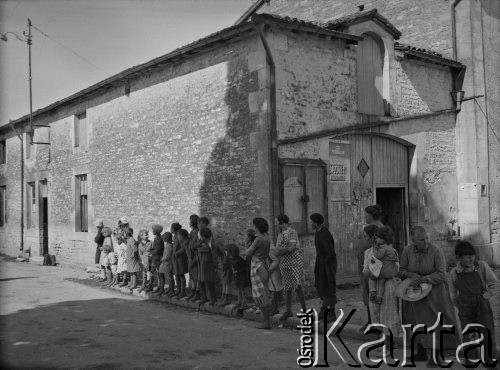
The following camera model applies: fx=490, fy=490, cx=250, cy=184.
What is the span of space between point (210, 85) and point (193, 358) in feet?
21.4

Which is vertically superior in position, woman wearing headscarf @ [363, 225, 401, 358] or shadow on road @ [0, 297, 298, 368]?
woman wearing headscarf @ [363, 225, 401, 358]

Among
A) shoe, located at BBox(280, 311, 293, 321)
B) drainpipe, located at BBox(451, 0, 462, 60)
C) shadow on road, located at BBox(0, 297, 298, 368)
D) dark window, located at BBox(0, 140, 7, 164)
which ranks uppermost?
drainpipe, located at BBox(451, 0, 462, 60)

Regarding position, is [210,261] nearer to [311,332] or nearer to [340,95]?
[311,332]

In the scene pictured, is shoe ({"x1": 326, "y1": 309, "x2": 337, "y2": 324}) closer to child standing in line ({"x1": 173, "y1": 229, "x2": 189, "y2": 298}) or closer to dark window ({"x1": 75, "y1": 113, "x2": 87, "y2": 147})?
child standing in line ({"x1": 173, "y1": 229, "x2": 189, "y2": 298})

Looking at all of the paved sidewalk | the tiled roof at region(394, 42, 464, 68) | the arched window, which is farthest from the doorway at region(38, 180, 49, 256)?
the tiled roof at region(394, 42, 464, 68)

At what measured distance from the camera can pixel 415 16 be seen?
14555mm

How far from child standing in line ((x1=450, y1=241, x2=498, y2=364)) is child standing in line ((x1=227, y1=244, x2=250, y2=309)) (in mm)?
4356

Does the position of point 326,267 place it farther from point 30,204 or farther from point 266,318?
point 30,204

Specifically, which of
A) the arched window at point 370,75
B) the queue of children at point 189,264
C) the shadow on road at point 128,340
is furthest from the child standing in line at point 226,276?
the arched window at point 370,75

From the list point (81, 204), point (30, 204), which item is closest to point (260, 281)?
point (81, 204)

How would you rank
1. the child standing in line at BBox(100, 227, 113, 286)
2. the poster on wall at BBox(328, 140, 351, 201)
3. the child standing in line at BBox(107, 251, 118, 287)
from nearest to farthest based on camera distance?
the poster on wall at BBox(328, 140, 351, 201)
the child standing in line at BBox(107, 251, 118, 287)
the child standing in line at BBox(100, 227, 113, 286)

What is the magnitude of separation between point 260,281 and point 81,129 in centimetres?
1158

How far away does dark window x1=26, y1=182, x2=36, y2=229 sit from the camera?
2061 cm

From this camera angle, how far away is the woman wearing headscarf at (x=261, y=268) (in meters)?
8.04
